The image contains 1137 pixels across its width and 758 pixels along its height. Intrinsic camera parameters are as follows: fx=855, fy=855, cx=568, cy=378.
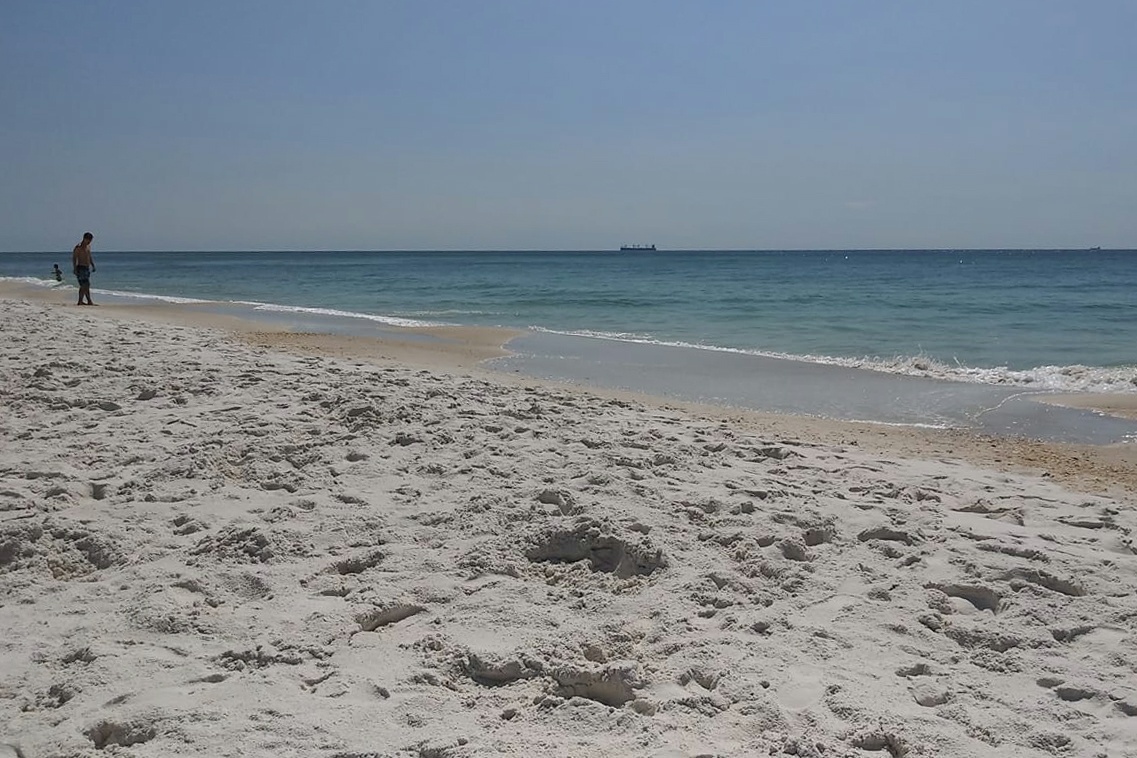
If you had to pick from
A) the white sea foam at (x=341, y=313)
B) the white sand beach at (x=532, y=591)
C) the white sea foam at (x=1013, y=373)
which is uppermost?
the white sea foam at (x=341, y=313)

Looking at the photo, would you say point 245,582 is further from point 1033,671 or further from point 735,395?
point 735,395

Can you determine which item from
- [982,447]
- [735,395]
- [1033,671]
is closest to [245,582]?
[1033,671]

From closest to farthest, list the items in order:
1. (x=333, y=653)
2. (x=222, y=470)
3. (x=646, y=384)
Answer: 1. (x=333, y=653)
2. (x=222, y=470)
3. (x=646, y=384)

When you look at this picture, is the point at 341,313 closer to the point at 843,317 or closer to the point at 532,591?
the point at 843,317

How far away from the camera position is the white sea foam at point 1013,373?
1141cm

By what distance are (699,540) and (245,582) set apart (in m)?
2.21

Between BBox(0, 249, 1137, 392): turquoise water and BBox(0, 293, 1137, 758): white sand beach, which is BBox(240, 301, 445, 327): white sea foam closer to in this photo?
BBox(0, 249, 1137, 392): turquoise water

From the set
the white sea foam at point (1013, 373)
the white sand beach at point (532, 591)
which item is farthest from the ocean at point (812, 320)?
the white sand beach at point (532, 591)

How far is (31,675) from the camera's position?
3.14 meters

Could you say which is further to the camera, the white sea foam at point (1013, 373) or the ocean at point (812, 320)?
the ocean at point (812, 320)

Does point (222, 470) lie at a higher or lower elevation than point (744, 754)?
higher

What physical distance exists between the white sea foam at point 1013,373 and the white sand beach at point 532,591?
5.33 meters

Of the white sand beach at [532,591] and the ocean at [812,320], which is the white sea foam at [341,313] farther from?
the white sand beach at [532,591]

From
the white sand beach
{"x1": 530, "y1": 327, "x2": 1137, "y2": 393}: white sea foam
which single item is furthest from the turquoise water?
the white sand beach
